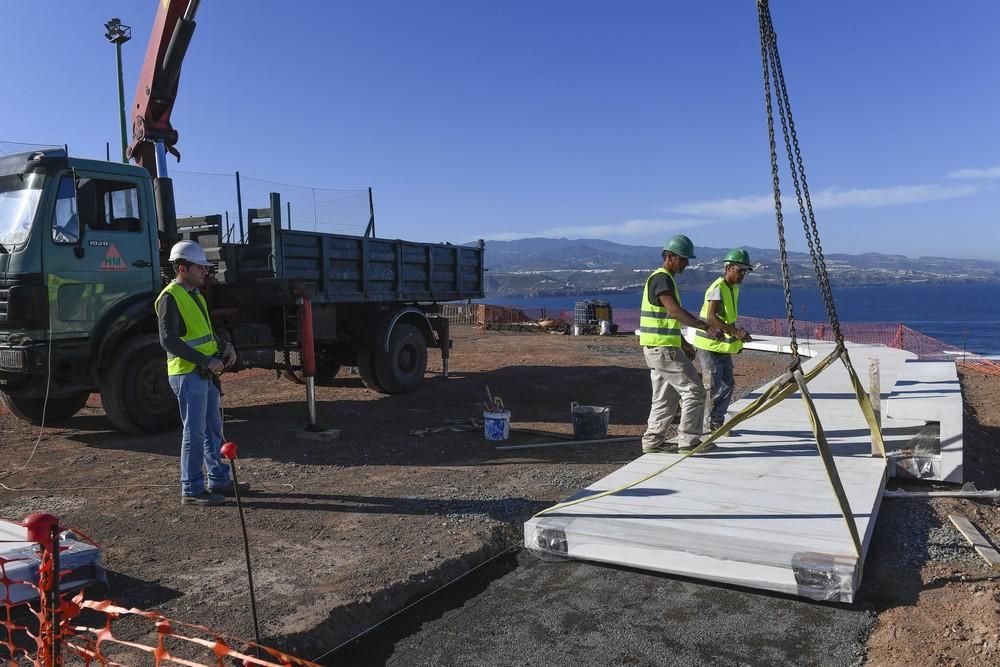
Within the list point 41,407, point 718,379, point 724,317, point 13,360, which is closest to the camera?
point 13,360

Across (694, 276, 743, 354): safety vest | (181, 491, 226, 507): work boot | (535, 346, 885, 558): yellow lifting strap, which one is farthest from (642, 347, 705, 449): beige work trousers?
(181, 491, 226, 507): work boot

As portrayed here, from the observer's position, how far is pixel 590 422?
8.12 metres

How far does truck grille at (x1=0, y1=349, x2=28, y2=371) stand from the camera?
6918 millimetres

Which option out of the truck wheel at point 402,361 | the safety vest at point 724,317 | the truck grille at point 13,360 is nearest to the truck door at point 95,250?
the truck grille at point 13,360

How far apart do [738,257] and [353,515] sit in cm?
424

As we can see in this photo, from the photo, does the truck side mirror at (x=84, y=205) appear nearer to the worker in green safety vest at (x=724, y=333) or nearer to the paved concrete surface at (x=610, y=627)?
the paved concrete surface at (x=610, y=627)

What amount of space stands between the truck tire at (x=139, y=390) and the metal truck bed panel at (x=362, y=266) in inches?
62.5

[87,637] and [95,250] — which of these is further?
[95,250]

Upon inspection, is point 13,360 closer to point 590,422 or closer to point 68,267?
point 68,267

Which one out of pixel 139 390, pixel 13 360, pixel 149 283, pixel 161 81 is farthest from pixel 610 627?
pixel 161 81

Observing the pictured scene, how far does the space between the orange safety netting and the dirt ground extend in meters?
0.13

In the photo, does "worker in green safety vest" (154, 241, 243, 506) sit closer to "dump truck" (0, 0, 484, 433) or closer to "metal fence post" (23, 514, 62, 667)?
"dump truck" (0, 0, 484, 433)

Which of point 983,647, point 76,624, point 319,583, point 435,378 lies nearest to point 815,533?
point 983,647

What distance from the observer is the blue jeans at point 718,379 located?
7.08 metres
